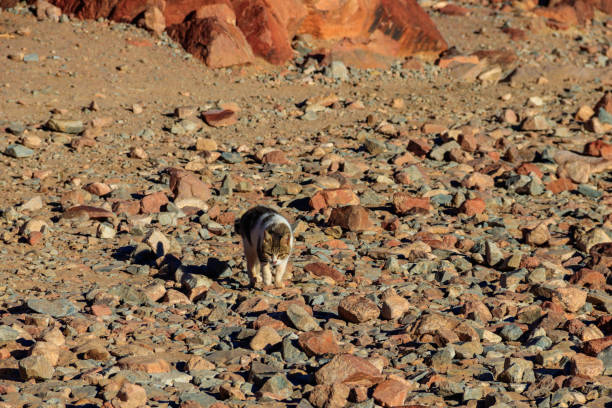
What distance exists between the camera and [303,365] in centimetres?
541

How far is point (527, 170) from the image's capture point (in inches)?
450

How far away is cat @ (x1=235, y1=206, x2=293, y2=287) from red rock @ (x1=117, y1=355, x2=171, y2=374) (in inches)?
71.6

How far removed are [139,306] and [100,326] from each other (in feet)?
2.22

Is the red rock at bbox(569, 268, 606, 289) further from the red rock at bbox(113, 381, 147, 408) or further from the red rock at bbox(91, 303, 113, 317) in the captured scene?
the red rock at bbox(113, 381, 147, 408)

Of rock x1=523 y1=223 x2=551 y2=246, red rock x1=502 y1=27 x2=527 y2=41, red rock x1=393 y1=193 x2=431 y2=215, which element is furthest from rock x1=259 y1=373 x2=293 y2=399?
red rock x1=502 y1=27 x2=527 y2=41

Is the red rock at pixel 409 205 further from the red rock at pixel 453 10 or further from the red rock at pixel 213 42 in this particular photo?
the red rock at pixel 453 10

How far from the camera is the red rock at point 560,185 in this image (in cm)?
1099

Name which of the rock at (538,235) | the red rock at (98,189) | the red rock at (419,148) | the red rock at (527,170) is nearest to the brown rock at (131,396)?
the red rock at (98,189)

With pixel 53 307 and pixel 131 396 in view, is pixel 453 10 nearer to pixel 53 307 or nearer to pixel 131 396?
pixel 53 307

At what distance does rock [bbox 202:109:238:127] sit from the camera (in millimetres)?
12773

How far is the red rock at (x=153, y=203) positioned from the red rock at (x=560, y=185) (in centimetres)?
516

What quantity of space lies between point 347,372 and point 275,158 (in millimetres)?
6696

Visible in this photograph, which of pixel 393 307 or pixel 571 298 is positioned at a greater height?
pixel 393 307

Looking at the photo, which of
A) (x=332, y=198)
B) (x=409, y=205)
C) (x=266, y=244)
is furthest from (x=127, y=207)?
(x=409, y=205)
